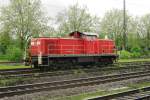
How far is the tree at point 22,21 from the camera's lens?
146ft

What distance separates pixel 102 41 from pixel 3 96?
1741cm

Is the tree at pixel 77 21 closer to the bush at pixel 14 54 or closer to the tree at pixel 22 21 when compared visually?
the tree at pixel 22 21

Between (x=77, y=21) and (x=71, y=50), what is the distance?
2784cm

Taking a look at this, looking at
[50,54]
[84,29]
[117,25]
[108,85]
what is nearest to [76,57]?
[50,54]

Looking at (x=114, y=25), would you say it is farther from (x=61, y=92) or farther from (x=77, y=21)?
(x=61, y=92)

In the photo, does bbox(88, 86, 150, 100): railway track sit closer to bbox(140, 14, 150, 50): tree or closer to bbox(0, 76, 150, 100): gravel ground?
bbox(0, 76, 150, 100): gravel ground

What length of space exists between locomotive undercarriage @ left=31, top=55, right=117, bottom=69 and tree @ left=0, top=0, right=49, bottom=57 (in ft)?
55.5

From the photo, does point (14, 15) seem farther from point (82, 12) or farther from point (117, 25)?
point (117, 25)

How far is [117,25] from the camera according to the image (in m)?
64.6

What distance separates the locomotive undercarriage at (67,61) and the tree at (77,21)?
23.2 meters

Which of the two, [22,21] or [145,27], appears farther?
[145,27]

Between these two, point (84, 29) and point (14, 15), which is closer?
point (14, 15)

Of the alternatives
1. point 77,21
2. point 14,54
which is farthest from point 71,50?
point 77,21

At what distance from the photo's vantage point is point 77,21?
54.0 m
